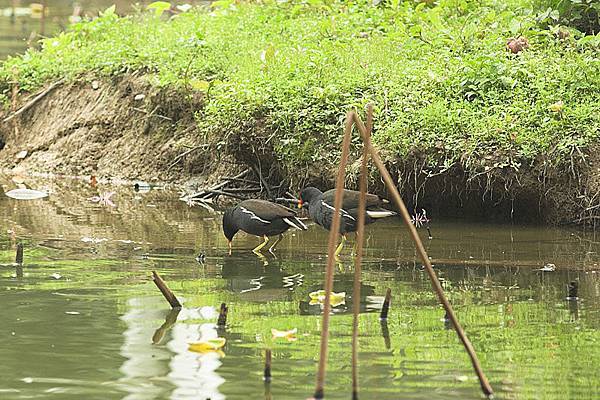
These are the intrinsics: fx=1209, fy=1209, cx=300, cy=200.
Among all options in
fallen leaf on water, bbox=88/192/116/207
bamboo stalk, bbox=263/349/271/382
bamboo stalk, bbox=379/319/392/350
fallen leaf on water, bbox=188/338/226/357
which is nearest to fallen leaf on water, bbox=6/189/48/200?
fallen leaf on water, bbox=88/192/116/207

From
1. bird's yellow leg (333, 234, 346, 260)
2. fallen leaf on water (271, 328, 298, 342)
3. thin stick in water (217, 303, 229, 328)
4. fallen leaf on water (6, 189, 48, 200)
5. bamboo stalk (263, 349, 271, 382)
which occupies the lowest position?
bamboo stalk (263, 349, 271, 382)

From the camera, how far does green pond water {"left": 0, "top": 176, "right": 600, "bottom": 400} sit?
592cm

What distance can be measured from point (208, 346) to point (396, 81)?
5.89 m

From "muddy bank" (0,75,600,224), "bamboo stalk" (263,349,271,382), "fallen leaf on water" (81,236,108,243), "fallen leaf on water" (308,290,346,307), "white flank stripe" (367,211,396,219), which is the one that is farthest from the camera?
"muddy bank" (0,75,600,224)

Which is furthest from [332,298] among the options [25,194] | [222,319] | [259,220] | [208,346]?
[25,194]

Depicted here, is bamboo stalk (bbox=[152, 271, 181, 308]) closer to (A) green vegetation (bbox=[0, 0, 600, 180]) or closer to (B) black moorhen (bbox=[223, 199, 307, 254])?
(B) black moorhen (bbox=[223, 199, 307, 254])

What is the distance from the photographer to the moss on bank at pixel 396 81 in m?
10.6

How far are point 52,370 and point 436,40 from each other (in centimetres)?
755

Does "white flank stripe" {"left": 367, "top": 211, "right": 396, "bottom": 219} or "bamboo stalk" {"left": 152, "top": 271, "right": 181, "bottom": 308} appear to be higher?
"white flank stripe" {"left": 367, "top": 211, "right": 396, "bottom": 219}

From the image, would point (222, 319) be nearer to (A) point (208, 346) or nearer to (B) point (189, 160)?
(A) point (208, 346)

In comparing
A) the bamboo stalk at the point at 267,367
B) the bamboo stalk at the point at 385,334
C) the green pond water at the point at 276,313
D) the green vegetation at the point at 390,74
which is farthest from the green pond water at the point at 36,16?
the bamboo stalk at the point at 267,367

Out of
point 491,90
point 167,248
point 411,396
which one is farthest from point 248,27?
point 411,396

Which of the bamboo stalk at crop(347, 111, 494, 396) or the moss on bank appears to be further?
the moss on bank

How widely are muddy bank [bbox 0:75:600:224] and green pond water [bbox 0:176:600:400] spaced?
0.31m
